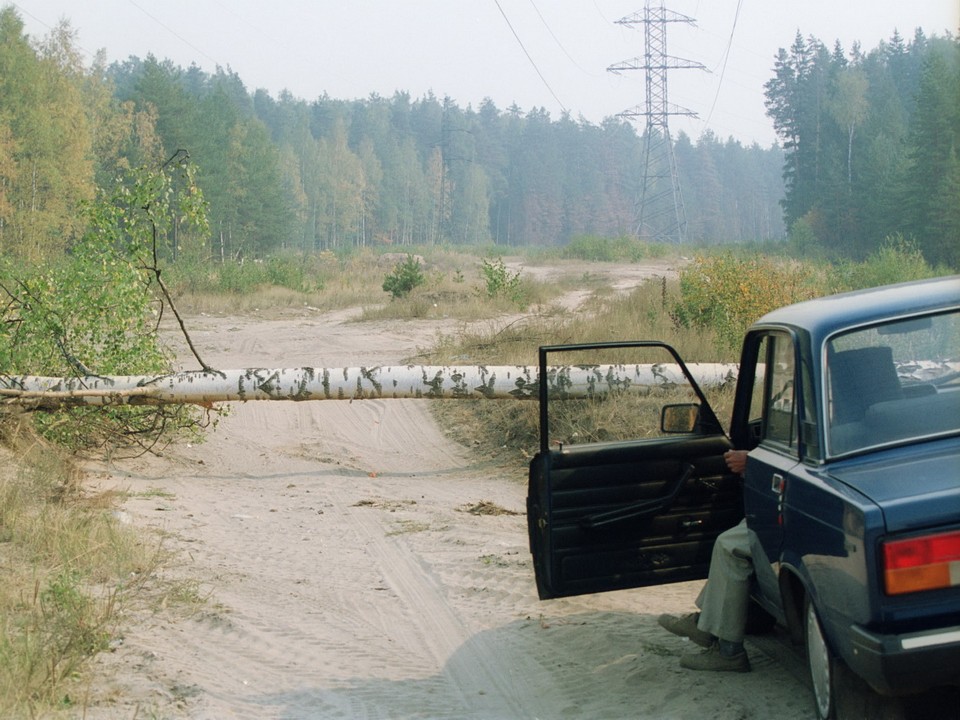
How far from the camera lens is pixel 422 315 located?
24359 millimetres

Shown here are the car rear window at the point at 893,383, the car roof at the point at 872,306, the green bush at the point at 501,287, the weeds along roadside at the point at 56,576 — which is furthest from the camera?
the green bush at the point at 501,287

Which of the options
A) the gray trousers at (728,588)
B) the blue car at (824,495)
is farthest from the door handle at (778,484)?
the gray trousers at (728,588)

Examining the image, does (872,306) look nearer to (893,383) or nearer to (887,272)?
(893,383)

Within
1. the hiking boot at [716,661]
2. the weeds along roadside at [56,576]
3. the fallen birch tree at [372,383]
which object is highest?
the fallen birch tree at [372,383]

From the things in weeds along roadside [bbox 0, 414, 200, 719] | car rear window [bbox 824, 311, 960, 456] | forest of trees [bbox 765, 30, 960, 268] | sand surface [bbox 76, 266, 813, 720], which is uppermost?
forest of trees [bbox 765, 30, 960, 268]

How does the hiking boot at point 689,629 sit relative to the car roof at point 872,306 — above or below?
below

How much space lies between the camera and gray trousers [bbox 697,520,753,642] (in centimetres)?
482

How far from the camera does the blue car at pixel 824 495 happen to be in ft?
11.0

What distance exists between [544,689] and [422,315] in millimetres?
19382

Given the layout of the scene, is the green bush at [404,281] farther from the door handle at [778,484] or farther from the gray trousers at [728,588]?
the door handle at [778,484]

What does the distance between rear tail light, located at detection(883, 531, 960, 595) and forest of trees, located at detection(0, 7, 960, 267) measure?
2.48 m

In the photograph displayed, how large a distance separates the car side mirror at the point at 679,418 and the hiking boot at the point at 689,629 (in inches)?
36.7

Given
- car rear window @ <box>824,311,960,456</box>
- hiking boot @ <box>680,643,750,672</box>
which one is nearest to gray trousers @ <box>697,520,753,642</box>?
hiking boot @ <box>680,643,750,672</box>

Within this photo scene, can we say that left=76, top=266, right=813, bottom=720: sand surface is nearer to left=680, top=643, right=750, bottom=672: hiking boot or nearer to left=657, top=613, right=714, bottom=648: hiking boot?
left=680, top=643, right=750, bottom=672: hiking boot
